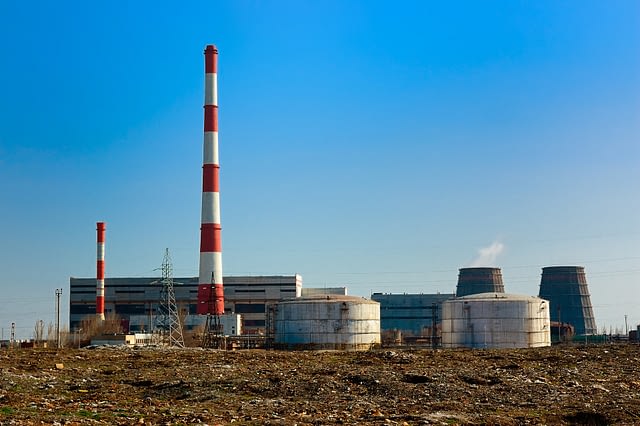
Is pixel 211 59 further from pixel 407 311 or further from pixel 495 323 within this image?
pixel 407 311

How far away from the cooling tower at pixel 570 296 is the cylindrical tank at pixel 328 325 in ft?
225

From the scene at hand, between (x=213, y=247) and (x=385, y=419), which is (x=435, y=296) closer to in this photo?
(x=213, y=247)

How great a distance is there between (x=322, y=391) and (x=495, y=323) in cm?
3484

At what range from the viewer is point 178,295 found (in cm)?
11356

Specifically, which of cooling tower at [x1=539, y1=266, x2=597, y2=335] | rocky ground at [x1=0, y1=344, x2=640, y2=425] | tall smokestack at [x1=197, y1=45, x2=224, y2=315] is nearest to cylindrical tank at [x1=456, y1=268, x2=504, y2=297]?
cooling tower at [x1=539, y1=266, x2=597, y2=335]

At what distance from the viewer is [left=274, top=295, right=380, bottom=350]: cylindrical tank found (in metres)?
58.6

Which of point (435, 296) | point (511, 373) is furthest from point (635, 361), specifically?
point (435, 296)

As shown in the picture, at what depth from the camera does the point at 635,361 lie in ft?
122

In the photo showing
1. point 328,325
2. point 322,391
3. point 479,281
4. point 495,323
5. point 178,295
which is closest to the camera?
point 322,391

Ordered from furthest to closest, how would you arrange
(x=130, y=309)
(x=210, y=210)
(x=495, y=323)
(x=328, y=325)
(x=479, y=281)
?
(x=479, y=281) < (x=130, y=309) < (x=210, y=210) < (x=328, y=325) < (x=495, y=323)

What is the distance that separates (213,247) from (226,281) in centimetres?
4293

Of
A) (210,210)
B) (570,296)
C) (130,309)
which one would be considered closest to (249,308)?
(130,309)

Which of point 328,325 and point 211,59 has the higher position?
point 211,59

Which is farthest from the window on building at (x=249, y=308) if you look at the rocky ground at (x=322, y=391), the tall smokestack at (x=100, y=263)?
the rocky ground at (x=322, y=391)
